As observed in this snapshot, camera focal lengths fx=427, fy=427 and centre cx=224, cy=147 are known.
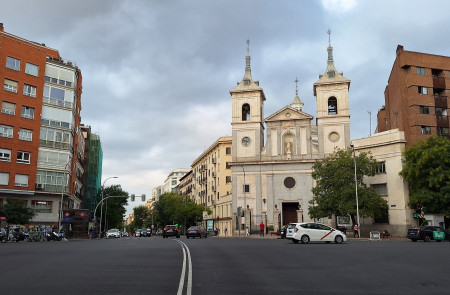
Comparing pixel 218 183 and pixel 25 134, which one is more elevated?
pixel 25 134

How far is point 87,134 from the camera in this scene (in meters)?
77.8

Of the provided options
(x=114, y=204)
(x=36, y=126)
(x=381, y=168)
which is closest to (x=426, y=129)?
(x=381, y=168)

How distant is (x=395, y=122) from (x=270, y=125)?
57.2ft

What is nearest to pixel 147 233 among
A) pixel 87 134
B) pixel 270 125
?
pixel 87 134

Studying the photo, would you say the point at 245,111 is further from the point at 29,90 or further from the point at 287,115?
the point at 29,90

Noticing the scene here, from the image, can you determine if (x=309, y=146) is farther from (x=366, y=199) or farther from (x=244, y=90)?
(x=366, y=199)

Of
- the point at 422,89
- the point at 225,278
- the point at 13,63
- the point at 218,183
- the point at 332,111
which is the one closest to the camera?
the point at 225,278

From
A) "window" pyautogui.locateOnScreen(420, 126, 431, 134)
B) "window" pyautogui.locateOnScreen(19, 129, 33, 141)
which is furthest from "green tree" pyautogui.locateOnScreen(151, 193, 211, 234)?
"window" pyautogui.locateOnScreen(420, 126, 431, 134)

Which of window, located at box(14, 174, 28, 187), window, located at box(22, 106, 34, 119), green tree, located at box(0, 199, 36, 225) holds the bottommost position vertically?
green tree, located at box(0, 199, 36, 225)

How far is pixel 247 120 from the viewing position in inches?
2569

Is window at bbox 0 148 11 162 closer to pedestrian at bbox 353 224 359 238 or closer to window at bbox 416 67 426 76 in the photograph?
pedestrian at bbox 353 224 359 238

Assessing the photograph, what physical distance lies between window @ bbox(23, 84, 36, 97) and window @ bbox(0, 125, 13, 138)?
4.51 meters

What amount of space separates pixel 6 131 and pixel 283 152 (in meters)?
36.4

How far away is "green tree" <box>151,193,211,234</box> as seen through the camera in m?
82.9
